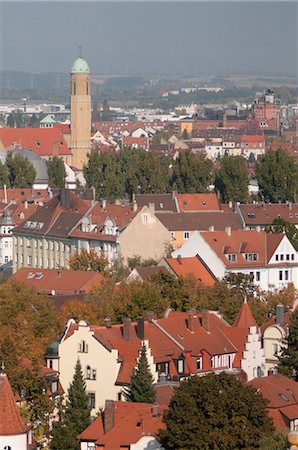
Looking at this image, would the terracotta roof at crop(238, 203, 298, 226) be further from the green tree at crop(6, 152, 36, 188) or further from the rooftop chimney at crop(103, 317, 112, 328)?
the rooftop chimney at crop(103, 317, 112, 328)

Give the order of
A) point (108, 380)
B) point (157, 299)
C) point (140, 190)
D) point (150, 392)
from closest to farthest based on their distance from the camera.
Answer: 1. point (150, 392)
2. point (108, 380)
3. point (157, 299)
4. point (140, 190)

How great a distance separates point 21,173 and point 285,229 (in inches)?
1134

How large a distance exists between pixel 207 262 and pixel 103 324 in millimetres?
14161

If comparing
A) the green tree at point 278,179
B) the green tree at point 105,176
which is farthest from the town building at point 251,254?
the green tree at point 105,176

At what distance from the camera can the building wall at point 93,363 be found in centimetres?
3712

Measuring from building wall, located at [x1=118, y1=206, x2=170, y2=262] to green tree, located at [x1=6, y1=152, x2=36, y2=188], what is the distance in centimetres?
2675

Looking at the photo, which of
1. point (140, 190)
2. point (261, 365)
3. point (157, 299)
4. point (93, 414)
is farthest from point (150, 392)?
point (140, 190)

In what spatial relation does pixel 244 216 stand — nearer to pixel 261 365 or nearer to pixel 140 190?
pixel 140 190

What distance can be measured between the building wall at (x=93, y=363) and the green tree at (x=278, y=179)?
151ft

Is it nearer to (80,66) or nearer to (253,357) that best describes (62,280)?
(253,357)

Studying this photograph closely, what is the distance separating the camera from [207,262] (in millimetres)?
56125

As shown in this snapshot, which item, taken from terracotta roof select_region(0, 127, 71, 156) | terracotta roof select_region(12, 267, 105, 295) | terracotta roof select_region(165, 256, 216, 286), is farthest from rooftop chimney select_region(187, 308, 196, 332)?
terracotta roof select_region(0, 127, 71, 156)

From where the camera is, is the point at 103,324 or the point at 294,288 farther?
the point at 294,288

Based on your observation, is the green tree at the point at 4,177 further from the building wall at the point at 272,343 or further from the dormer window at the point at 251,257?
the building wall at the point at 272,343
